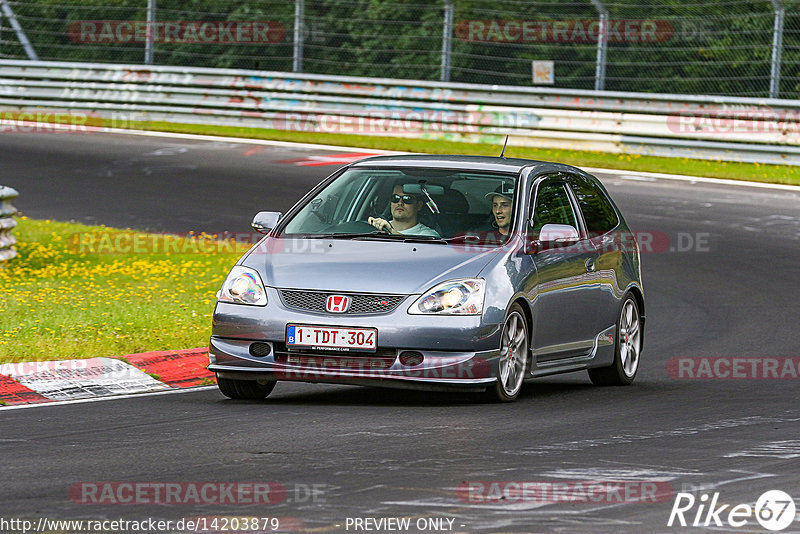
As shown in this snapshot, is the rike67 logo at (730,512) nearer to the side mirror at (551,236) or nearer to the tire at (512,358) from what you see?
the tire at (512,358)

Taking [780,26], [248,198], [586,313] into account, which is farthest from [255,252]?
[780,26]

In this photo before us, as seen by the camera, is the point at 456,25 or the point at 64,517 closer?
the point at 64,517

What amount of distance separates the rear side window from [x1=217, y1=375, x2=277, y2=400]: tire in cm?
275

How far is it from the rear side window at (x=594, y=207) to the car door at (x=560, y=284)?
0.15 m

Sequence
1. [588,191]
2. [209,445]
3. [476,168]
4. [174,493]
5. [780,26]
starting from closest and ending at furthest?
[174,493], [209,445], [476,168], [588,191], [780,26]

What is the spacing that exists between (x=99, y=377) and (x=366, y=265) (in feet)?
7.13

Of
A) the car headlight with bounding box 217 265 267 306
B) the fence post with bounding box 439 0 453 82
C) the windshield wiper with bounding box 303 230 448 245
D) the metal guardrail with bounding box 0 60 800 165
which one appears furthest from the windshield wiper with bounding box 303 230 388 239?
the fence post with bounding box 439 0 453 82

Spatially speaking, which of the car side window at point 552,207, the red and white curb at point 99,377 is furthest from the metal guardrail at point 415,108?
the red and white curb at point 99,377

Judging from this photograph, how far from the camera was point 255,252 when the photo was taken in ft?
31.6

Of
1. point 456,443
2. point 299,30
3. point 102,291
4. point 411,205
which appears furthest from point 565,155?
point 456,443

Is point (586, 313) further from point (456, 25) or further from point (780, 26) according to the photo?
point (456, 25)

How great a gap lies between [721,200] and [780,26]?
387 centimetres

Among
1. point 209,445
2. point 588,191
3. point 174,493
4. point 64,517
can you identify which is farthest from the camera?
point 588,191

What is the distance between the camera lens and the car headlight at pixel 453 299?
895cm
